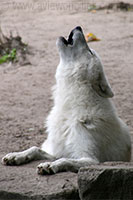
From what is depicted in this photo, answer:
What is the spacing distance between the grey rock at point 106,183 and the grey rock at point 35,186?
0.24 meters

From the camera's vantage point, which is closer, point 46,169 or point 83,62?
point 46,169

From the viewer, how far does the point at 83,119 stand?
16.7ft

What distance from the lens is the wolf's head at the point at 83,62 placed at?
523 cm

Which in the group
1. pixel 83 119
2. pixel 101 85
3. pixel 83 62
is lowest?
pixel 83 119

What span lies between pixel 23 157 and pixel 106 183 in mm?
1474

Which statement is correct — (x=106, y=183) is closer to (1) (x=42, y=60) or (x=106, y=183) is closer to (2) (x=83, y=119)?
(2) (x=83, y=119)

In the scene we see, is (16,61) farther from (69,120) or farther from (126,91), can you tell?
(69,120)

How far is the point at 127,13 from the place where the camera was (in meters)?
17.0

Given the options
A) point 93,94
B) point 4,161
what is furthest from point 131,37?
point 4,161

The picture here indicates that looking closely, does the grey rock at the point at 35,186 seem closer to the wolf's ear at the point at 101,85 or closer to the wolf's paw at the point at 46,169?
the wolf's paw at the point at 46,169

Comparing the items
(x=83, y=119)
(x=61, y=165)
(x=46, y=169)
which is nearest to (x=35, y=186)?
(x=46, y=169)

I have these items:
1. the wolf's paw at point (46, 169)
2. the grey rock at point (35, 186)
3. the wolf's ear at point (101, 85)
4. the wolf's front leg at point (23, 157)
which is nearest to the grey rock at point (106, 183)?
the grey rock at point (35, 186)

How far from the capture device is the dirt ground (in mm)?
7770

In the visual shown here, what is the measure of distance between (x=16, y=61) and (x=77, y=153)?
7159 millimetres
